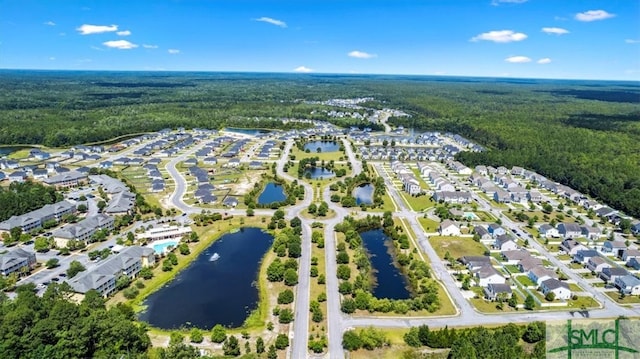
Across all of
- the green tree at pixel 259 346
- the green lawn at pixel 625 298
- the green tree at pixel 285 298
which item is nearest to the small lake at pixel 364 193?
the green tree at pixel 285 298

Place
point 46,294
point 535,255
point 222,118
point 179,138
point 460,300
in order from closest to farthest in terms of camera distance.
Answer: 1. point 46,294
2. point 460,300
3. point 535,255
4. point 179,138
5. point 222,118

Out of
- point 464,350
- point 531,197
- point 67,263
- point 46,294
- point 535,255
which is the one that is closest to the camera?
point 464,350

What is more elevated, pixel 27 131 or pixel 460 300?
pixel 27 131

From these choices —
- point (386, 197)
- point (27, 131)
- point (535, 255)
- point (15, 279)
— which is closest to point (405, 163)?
point (386, 197)

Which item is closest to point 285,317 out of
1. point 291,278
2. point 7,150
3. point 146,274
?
point 291,278

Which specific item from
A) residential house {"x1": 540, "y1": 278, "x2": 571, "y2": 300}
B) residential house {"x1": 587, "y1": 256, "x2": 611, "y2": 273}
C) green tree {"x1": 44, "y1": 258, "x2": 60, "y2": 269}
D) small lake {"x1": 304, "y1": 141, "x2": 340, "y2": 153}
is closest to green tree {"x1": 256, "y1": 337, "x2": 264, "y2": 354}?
green tree {"x1": 44, "y1": 258, "x2": 60, "y2": 269}

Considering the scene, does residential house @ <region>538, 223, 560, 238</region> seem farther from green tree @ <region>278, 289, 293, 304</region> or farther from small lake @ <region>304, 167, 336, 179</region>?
small lake @ <region>304, 167, 336, 179</region>

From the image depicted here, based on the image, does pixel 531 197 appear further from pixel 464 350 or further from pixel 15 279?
pixel 15 279

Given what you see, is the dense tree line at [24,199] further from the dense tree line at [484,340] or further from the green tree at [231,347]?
the dense tree line at [484,340]

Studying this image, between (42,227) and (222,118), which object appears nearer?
(42,227)
